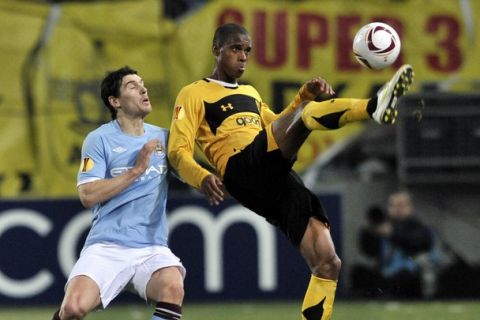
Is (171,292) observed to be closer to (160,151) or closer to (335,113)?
(160,151)

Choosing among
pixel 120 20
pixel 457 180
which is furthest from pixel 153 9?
pixel 457 180

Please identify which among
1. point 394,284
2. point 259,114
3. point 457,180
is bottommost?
point 394,284

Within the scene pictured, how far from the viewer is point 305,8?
518 inches

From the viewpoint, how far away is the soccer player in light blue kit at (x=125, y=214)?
6.95 metres

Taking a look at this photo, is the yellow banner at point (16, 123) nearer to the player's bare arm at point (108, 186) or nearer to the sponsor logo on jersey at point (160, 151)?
the sponsor logo on jersey at point (160, 151)

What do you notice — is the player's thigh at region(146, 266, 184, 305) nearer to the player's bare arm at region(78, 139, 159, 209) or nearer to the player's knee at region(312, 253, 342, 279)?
the player's bare arm at region(78, 139, 159, 209)

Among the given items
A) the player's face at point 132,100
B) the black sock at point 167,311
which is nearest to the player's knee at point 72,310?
the black sock at point 167,311

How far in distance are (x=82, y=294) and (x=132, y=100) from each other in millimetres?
1208

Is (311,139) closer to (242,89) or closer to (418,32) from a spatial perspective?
(418,32)

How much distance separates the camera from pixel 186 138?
7.55 meters

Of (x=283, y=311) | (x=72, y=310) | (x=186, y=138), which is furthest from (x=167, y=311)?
(x=283, y=311)

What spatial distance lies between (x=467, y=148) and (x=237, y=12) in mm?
2797

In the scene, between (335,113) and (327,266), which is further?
(327,266)

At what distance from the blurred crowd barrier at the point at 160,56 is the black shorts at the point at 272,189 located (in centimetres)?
495
